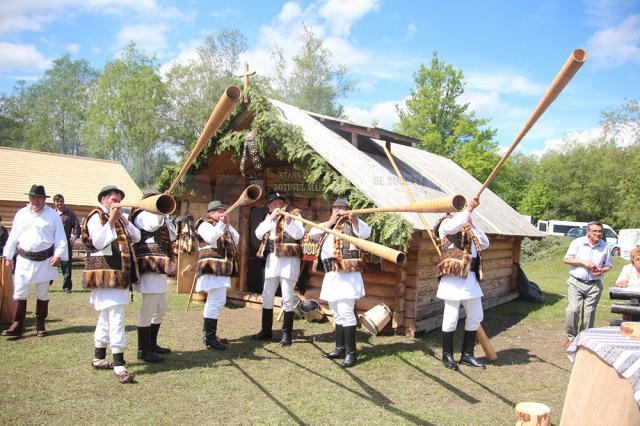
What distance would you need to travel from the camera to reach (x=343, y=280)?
5.73m

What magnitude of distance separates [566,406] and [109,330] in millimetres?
4248

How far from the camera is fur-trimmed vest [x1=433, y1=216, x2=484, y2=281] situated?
218 inches

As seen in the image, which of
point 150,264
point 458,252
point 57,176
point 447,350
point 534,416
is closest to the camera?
point 534,416

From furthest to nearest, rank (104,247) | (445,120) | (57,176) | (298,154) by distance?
1. (445,120)
2. (57,176)
3. (298,154)
4. (104,247)

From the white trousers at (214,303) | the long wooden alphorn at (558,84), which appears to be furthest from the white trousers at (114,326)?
the long wooden alphorn at (558,84)

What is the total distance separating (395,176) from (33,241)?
5.96 metres

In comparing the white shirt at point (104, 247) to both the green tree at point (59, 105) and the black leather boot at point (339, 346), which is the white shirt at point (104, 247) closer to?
the black leather boot at point (339, 346)

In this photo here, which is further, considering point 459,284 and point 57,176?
point 57,176

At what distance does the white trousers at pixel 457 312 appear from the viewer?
564 cm

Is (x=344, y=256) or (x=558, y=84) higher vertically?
(x=558, y=84)

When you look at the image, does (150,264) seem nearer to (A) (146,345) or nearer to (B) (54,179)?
(A) (146,345)

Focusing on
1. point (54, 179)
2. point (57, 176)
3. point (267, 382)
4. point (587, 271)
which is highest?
point (57, 176)

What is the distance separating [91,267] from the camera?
4.76 metres

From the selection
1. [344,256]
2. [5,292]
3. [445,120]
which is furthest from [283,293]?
[445,120]
